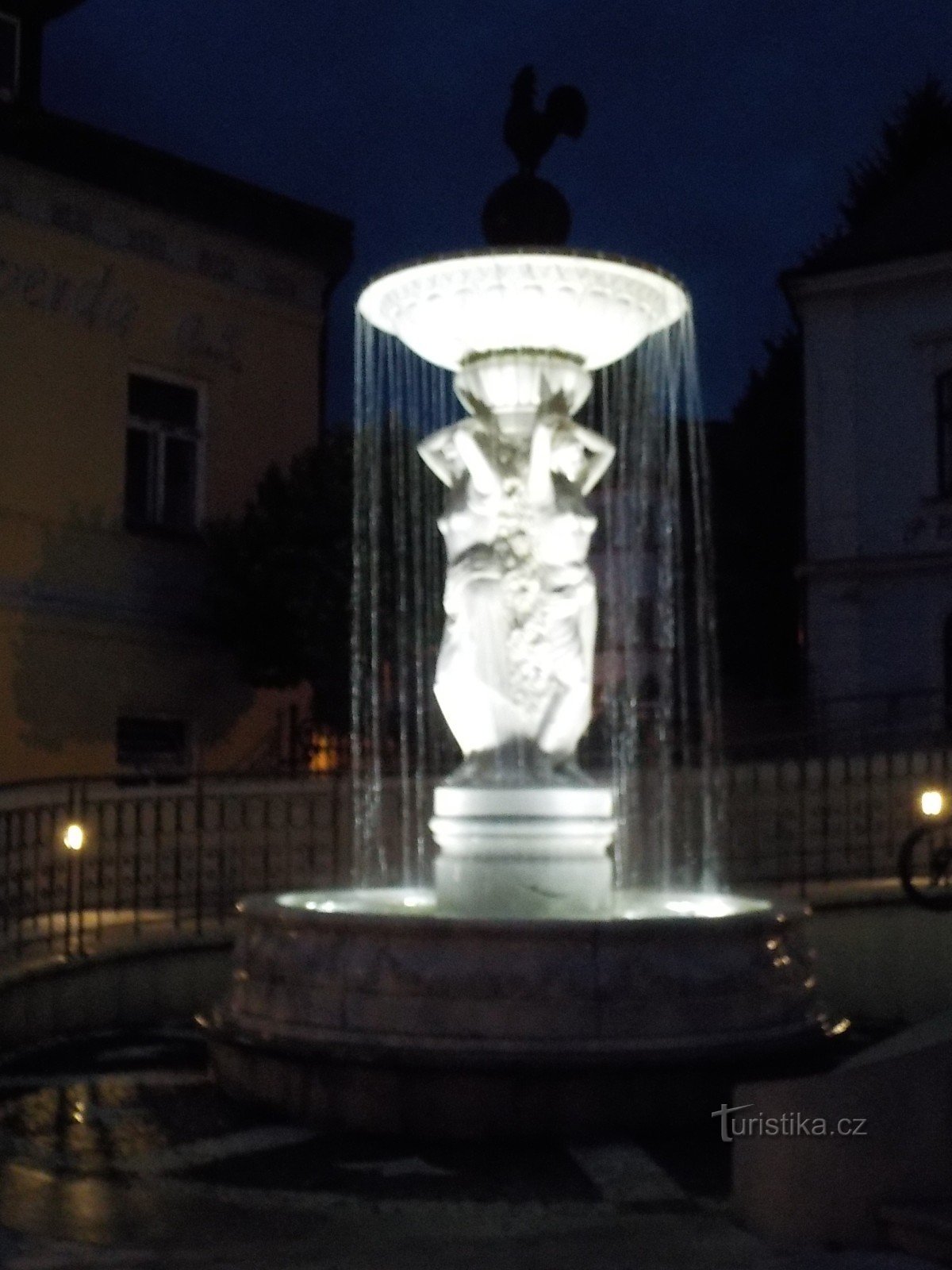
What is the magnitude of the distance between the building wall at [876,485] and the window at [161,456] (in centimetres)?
915

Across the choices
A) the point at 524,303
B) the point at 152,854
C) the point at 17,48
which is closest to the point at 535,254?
the point at 524,303

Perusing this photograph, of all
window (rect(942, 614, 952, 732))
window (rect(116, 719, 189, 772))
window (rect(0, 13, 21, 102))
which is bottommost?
window (rect(116, 719, 189, 772))

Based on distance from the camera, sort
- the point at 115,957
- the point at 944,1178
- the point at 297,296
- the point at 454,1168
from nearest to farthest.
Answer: the point at 944,1178 < the point at 454,1168 < the point at 115,957 < the point at 297,296

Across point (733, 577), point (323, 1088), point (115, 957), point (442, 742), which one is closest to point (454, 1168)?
point (323, 1088)

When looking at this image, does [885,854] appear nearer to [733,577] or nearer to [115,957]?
[115,957]

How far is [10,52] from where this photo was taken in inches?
731

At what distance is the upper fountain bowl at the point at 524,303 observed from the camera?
339 inches

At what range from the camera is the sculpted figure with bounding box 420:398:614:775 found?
8953mm

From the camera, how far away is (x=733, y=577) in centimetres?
3153

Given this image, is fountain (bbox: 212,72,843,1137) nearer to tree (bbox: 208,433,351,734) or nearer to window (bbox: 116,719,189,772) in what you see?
tree (bbox: 208,433,351,734)

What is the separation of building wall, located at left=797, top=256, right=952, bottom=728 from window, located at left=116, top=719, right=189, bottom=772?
8.79 meters

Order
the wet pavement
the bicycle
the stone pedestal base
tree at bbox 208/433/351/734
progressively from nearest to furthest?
the wet pavement
the bicycle
the stone pedestal base
tree at bbox 208/433/351/734

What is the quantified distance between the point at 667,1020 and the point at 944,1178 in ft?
6.17

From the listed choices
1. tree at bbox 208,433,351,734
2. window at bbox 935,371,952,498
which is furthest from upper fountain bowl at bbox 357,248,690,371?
window at bbox 935,371,952,498
